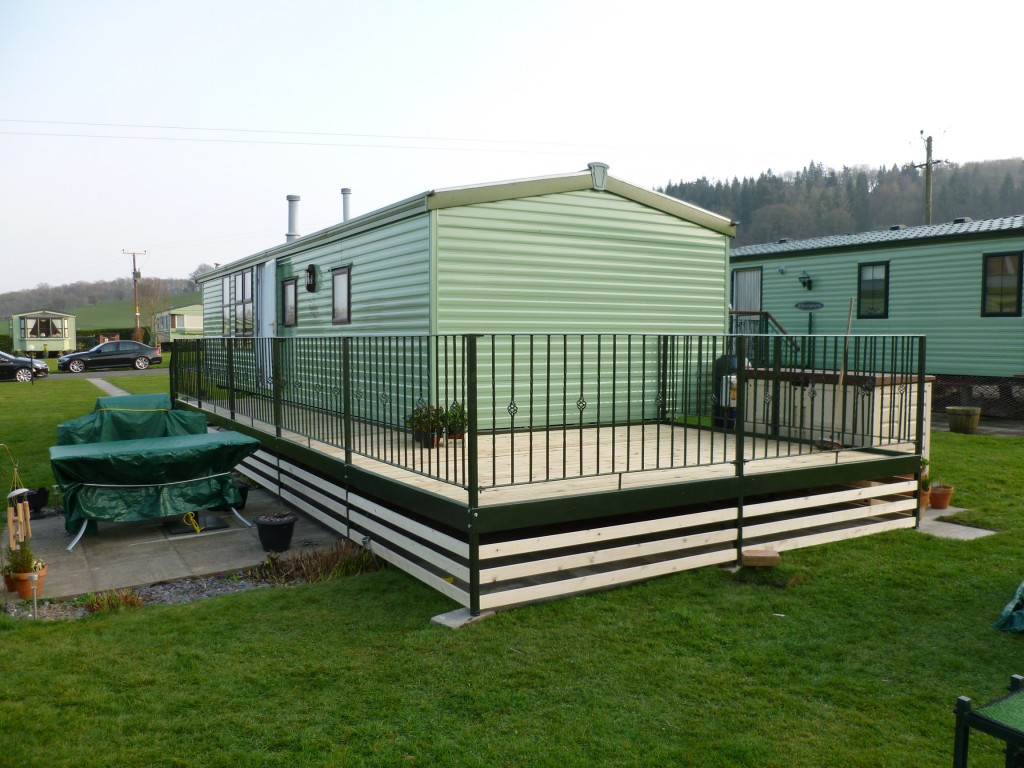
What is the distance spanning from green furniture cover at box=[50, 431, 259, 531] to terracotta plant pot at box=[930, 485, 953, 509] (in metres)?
6.32

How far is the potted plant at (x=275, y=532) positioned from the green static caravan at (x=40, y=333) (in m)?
39.4

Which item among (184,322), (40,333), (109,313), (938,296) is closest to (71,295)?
(109,313)

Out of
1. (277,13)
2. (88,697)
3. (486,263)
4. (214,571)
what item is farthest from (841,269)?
(88,697)

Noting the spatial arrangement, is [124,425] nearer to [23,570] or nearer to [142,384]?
[23,570]

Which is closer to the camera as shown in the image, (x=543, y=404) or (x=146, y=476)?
(x=146, y=476)

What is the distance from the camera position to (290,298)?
11672 millimetres

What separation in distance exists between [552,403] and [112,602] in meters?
4.73

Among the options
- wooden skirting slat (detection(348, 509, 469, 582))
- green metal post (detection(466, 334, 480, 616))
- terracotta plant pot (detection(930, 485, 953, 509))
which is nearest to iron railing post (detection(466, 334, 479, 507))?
green metal post (detection(466, 334, 480, 616))

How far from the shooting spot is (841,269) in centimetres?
1684

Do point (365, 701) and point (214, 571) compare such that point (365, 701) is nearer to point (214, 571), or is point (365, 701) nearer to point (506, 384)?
point (214, 571)

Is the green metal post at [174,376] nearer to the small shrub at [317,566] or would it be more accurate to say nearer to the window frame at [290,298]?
the window frame at [290,298]

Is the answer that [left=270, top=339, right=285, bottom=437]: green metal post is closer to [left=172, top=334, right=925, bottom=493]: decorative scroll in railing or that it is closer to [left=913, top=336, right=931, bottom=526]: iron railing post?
[left=172, top=334, right=925, bottom=493]: decorative scroll in railing

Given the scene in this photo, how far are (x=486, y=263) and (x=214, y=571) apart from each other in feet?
13.1

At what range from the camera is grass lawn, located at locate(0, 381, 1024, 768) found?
305cm
